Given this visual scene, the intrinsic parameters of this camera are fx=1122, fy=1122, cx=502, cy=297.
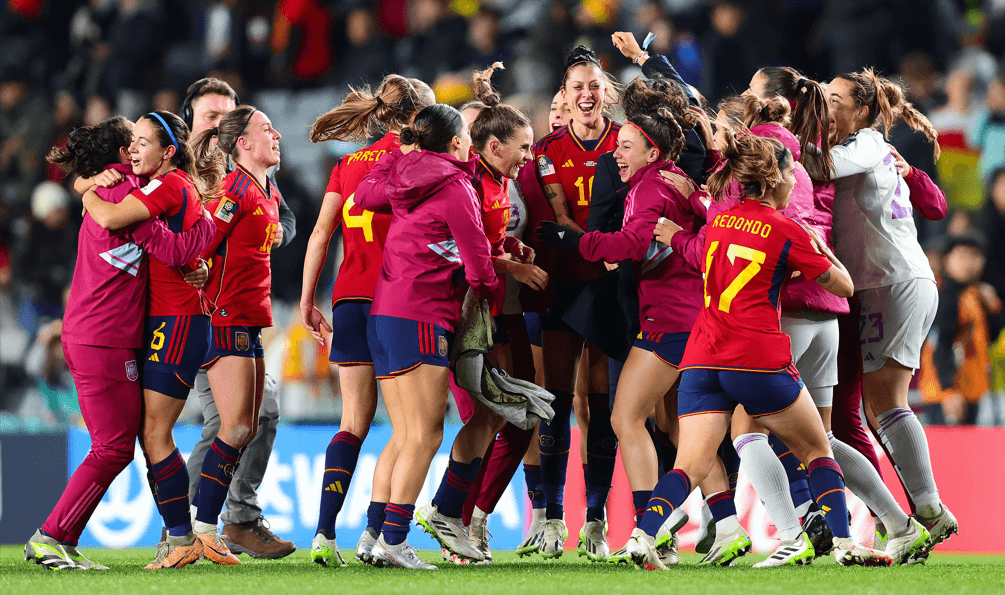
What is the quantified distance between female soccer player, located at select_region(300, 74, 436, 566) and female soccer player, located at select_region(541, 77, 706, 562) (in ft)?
2.70

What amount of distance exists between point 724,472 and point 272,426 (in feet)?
7.49

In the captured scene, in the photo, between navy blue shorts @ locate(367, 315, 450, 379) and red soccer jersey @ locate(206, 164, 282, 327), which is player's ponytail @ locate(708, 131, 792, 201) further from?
red soccer jersey @ locate(206, 164, 282, 327)

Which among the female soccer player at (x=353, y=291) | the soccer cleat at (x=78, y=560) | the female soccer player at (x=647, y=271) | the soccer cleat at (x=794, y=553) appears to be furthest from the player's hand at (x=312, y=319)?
the soccer cleat at (x=794, y=553)

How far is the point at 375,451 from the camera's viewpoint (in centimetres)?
712

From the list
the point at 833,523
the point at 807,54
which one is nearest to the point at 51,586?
the point at 833,523

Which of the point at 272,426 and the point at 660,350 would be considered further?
the point at 272,426

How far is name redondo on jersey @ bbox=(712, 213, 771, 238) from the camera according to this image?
14.0 feet

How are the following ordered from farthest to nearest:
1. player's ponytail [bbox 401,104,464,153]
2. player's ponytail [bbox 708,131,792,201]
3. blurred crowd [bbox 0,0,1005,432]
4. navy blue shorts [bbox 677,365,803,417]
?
blurred crowd [bbox 0,0,1005,432], player's ponytail [bbox 401,104,464,153], player's ponytail [bbox 708,131,792,201], navy blue shorts [bbox 677,365,803,417]

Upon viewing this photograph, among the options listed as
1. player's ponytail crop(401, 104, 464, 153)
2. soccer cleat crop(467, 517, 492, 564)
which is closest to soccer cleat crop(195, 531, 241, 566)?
soccer cleat crop(467, 517, 492, 564)

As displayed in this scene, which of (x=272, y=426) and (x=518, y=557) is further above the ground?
(x=272, y=426)

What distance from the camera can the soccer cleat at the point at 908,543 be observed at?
15.1 feet

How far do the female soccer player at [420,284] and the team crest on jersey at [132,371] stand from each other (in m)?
0.97

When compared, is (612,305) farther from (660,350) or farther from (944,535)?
(944,535)

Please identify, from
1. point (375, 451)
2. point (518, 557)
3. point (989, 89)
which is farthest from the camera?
point (989, 89)
